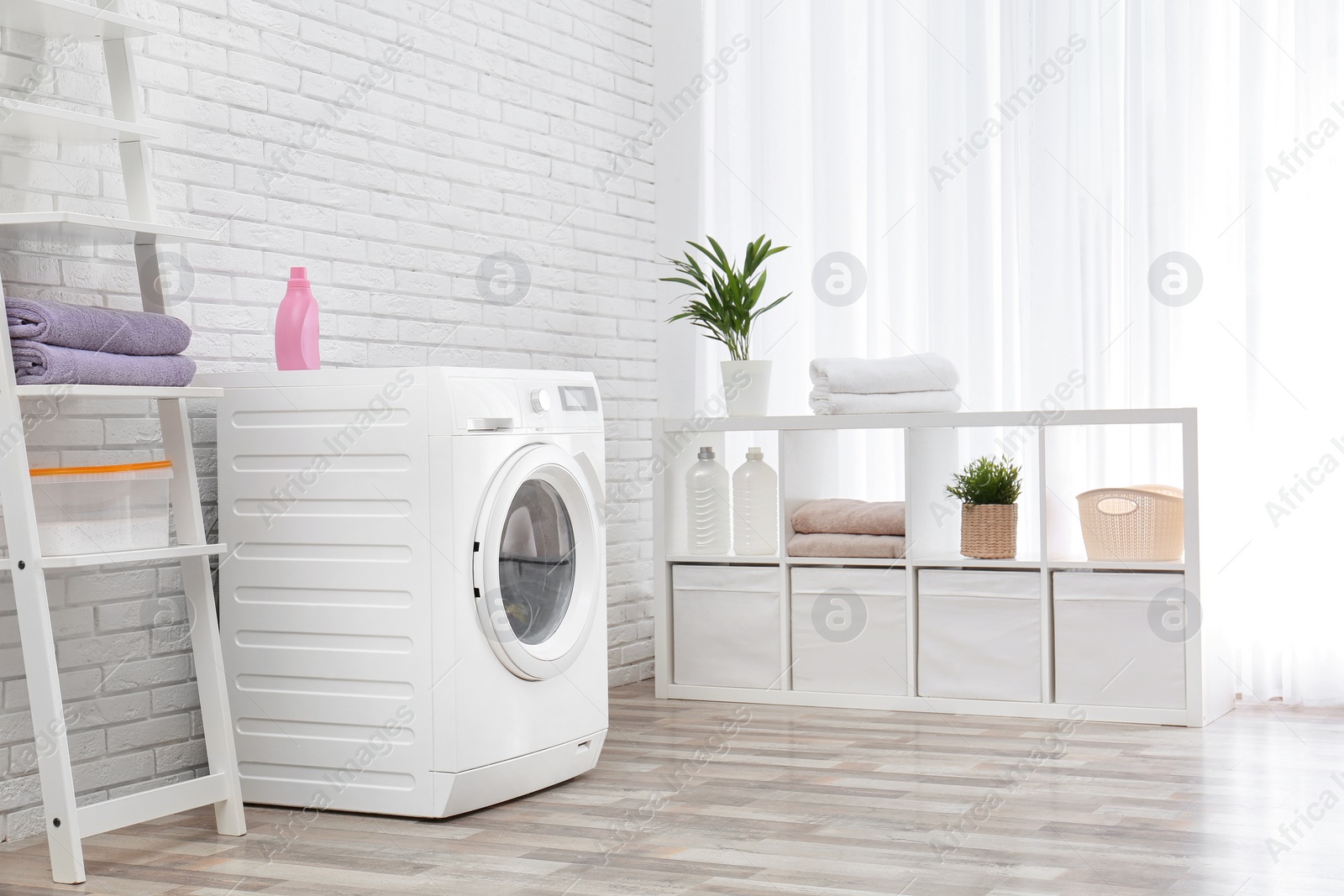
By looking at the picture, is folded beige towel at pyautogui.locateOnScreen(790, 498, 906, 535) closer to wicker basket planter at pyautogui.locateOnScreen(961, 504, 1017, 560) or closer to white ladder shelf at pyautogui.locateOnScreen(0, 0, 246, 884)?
wicker basket planter at pyautogui.locateOnScreen(961, 504, 1017, 560)

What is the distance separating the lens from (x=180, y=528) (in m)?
2.48

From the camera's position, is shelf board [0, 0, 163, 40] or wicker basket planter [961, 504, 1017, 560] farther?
wicker basket planter [961, 504, 1017, 560]

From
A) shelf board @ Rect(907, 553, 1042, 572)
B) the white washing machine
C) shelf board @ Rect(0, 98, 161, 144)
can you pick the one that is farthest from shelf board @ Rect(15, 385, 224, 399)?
shelf board @ Rect(907, 553, 1042, 572)

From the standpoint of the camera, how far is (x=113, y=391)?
223 cm

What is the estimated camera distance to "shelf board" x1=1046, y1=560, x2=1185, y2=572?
128 inches

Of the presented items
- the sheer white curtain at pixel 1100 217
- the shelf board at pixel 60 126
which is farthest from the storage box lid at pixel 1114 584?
the shelf board at pixel 60 126

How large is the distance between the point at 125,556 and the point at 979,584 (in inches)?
81.5

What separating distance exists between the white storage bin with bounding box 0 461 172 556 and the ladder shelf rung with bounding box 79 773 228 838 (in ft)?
1.37

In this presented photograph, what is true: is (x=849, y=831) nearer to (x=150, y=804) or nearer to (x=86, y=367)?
(x=150, y=804)

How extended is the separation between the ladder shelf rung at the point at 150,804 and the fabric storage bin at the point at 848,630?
5.52 feet

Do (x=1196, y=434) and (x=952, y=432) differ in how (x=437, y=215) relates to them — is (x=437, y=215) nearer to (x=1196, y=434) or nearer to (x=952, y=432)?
Result: (x=952, y=432)

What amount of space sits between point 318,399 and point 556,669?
71 centimetres

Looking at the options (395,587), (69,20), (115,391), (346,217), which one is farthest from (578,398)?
(69,20)

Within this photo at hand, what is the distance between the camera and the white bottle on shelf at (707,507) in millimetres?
3795
